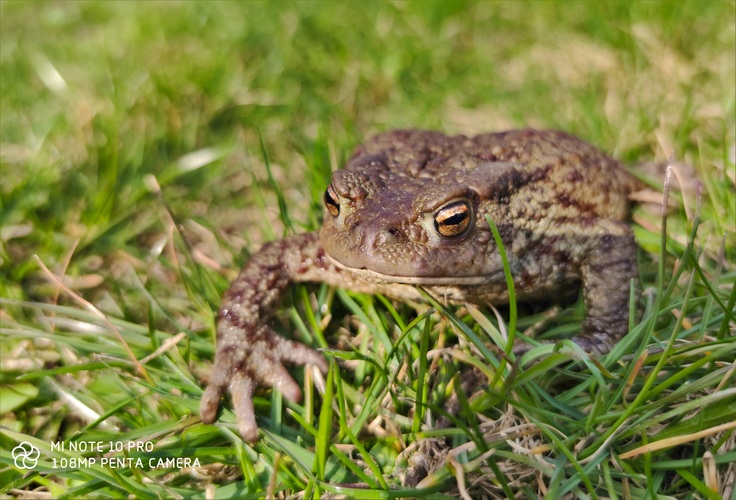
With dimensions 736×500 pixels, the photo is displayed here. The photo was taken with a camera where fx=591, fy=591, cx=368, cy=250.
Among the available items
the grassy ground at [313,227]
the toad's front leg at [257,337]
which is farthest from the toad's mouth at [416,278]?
the toad's front leg at [257,337]

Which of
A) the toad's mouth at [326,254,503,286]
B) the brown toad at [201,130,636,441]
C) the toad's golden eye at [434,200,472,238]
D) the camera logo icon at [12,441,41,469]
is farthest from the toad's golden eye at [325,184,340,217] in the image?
the camera logo icon at [12,441,41,469]

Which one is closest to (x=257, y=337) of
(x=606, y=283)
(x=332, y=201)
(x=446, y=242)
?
(x=332, y=201)

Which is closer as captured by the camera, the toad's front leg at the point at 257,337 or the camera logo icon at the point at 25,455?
the camera logo icon at the point at 25,455

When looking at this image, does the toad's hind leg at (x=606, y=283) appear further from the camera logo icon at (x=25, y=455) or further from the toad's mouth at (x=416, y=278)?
the camera logo icon at (x=25, y=455)

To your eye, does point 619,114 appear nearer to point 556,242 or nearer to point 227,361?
point 556,242

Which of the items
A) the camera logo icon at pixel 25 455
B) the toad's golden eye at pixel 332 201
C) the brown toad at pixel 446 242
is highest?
the toad's golden eye at pixel 332 201

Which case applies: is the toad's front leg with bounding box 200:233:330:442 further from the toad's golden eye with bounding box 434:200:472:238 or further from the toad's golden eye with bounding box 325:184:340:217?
the toad's golden eye with bounding box 434:200:472:238

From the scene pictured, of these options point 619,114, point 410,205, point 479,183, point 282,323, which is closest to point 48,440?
point 282,323
